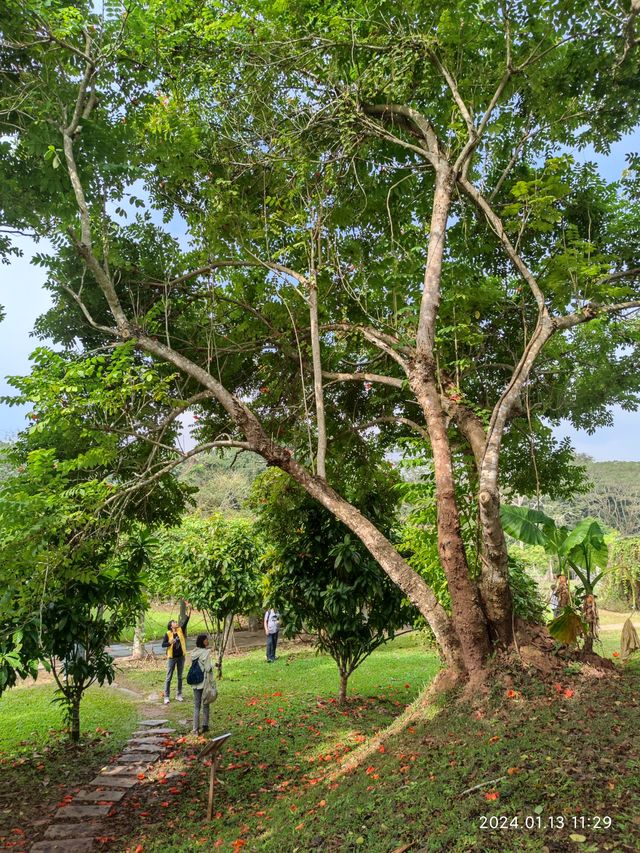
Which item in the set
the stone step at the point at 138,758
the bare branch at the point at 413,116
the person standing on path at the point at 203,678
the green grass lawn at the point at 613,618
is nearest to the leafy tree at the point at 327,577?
the person standing on path at the point at 203,678

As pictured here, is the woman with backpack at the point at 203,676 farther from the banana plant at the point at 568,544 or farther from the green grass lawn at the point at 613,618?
the green grass lawn at the point at 613,618

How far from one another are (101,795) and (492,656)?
15.3 feet

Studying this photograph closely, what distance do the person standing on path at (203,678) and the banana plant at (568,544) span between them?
4581 millimetres

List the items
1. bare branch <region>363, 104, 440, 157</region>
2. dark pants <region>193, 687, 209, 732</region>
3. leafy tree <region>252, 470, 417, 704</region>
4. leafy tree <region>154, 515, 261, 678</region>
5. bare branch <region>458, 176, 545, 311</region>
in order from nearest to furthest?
bare branch <region>458, 176, 545, 311</region>, bare branch <region>363, 104, 440, 157</region>, dark pants <region>193, 687, 209, 732</region>, leafy tree <region>252, 470, 417, 704</region>, leafy tree <region>154, 515, 261, 678</region>

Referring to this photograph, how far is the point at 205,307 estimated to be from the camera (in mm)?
9586

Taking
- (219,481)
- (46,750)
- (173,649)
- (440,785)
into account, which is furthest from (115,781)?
(219,481)

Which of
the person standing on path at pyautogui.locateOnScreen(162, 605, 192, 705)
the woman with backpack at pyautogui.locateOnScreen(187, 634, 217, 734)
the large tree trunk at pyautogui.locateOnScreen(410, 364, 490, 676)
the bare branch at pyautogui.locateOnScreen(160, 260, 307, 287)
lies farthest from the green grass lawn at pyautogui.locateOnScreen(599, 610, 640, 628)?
the bare branch at pyautogui.locateOnScreen(160, 260, 307, 287)

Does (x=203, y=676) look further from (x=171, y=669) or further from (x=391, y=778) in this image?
(x=391, y=778)

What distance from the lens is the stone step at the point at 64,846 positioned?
16.9ft

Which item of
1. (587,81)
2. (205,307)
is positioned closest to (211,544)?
(205,307)

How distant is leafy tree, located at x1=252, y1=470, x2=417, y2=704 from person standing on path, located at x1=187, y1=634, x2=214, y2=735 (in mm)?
1907

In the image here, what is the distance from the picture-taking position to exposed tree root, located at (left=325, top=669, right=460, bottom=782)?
223 inches

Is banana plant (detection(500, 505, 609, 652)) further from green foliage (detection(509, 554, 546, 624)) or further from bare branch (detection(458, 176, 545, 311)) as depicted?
bare branch (detection(458, 176, 545, 311))

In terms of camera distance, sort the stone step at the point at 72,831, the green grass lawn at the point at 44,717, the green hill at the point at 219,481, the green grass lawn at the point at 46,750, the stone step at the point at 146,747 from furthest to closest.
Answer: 1. the green hill at the point at 219,481
2. the green grass lawn at the point at 44,717
3. the stone step at the point at 146,747
4. the green grass lawn at the point at 46,750
5. the stone step at the point at 72,831
